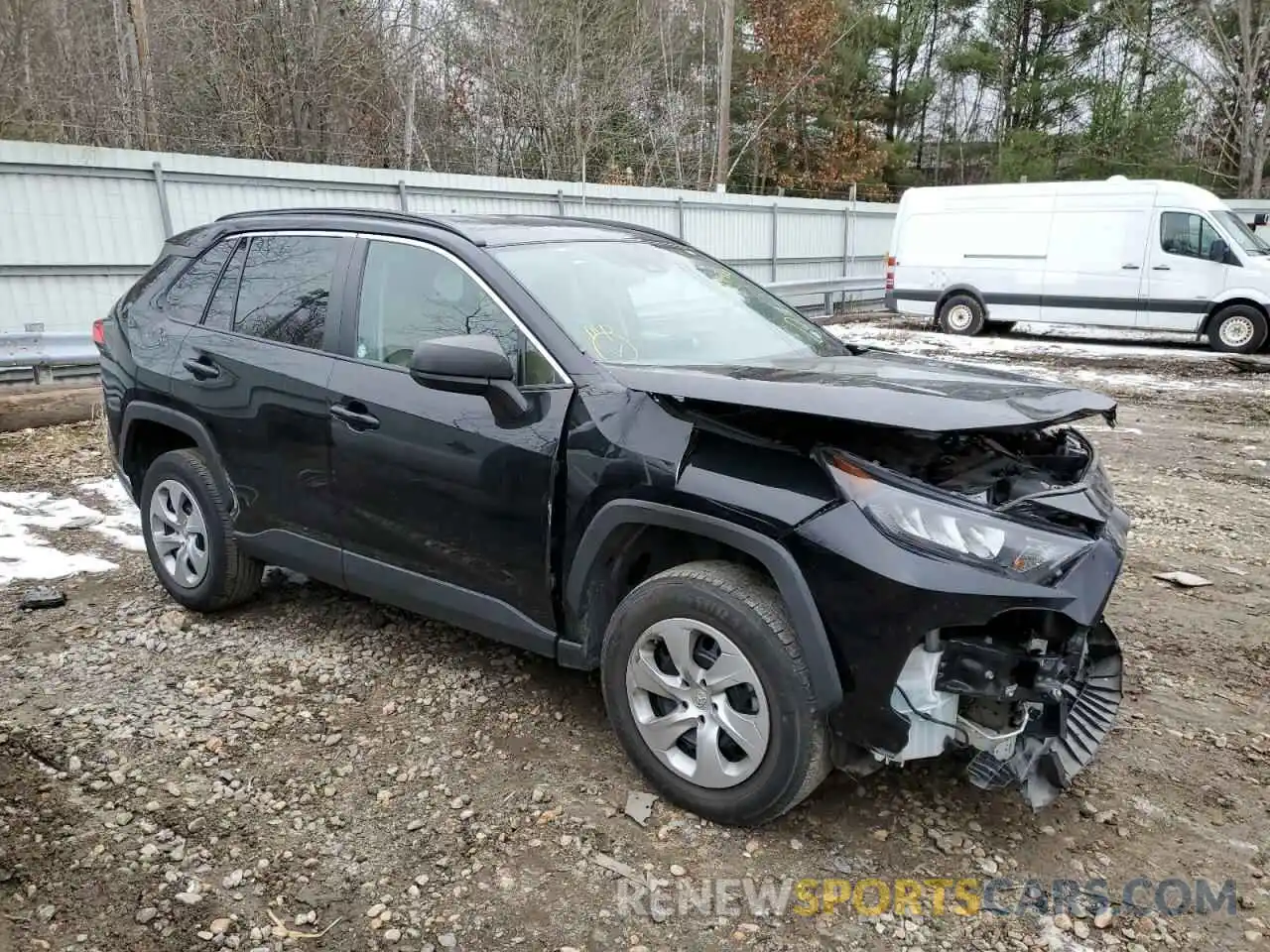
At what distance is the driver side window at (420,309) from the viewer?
3.16m

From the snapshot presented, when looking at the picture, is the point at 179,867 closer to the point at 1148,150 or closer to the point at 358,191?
the point at 358,191

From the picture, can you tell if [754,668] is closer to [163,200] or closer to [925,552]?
[925,552]

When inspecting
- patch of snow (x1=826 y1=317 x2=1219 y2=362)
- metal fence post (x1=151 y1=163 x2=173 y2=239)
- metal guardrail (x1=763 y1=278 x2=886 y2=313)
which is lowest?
patch of snow (x1=826 y1=317 x2=1219 y2=362)

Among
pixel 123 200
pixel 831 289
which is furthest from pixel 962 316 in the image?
pixel 123 200

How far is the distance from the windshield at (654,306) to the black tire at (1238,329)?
11932 mm

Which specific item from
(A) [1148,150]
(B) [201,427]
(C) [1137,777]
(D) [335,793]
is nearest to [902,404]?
(C) [1137,777]

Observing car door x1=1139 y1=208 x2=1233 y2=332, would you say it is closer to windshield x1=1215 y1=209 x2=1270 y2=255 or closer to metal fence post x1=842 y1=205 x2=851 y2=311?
windshield x1=1215 y1=209 x2=1270 y2=255

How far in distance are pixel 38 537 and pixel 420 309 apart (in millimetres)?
3446

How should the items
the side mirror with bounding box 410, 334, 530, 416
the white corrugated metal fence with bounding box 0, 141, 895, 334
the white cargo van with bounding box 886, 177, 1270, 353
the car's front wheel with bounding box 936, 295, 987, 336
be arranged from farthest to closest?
the car's front wheel with bounding box 936, 295, 987, 336 → the white cargo van with bounding box 886, 177, 1270, 353 → the white corrugated metal fence with bounding box 0, 141, 895, 334 → the side mirror with bounding box 410, 334, 530, 416

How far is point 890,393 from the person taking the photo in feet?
8.16

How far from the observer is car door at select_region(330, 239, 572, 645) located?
119 inches

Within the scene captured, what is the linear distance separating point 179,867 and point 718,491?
186 centimetres

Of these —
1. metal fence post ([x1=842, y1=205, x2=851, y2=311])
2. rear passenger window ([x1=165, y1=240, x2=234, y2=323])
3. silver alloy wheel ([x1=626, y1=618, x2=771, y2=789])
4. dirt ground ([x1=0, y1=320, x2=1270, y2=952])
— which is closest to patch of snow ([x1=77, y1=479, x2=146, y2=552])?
dirt ground ([x1=0, y1=320, x2=1270, y2=952])

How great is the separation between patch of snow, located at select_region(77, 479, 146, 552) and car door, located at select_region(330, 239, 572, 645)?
2.22 m
